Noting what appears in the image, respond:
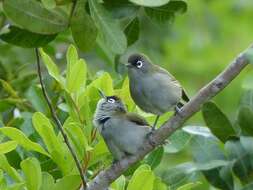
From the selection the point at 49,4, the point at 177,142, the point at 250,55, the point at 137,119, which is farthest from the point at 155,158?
the point at 250,55

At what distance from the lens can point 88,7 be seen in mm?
3424

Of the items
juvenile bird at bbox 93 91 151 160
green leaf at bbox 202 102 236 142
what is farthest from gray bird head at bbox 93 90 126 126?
green leaf at bbox 202 102 236 142

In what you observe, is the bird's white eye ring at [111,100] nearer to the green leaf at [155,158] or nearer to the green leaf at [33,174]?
the green leaf at [155,158]

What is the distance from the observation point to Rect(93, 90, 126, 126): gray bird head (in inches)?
139

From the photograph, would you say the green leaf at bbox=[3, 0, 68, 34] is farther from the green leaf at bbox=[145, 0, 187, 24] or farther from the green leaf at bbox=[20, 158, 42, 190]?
the green leaf at bbox=[20, 158, 42, 190]

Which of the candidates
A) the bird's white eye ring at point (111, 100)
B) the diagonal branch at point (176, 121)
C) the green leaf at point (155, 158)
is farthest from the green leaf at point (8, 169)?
the green leaf at point (155, 158)

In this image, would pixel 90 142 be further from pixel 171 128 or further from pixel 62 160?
pixel 171 128

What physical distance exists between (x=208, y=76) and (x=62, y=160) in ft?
13.7

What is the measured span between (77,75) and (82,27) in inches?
8.7

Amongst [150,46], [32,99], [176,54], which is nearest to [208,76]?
[176,54]

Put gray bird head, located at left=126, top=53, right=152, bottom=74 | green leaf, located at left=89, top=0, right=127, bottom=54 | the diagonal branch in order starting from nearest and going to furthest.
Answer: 1. the diagonal branch
2. green leaf, located at left=89, top=0, right=127, bottom=54
3. gray bird head, located at left=126, top=53, right=152, bottom=74

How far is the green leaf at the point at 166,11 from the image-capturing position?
3.62 m

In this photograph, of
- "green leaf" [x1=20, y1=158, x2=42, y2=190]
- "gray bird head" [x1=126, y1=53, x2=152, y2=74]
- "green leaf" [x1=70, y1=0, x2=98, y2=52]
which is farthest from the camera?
"gray bird head" [x1=126, y1=53, x2=152, y2=74]

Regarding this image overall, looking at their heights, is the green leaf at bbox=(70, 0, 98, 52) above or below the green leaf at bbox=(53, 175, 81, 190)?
above
